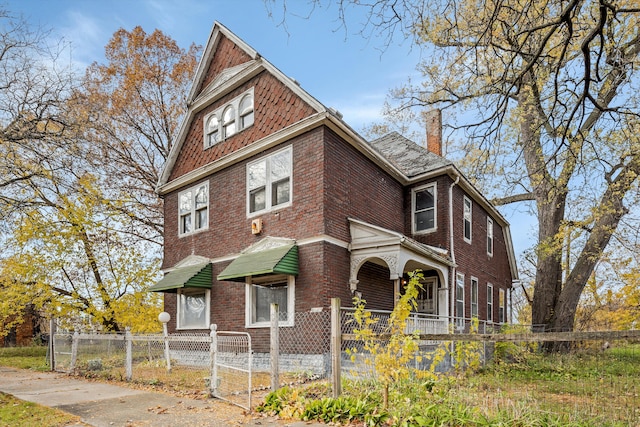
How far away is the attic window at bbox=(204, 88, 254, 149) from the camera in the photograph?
13.4 m

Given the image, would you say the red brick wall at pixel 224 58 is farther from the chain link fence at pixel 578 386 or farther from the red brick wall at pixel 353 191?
the chain link fence at pixel 578 386

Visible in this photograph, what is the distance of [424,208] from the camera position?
47.8 feet

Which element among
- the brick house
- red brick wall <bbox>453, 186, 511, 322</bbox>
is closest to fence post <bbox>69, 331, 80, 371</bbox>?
the brick house

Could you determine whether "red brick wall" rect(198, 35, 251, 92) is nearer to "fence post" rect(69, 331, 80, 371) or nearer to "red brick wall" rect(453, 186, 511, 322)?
"red brick wall" rect(453, 186, 511, 322)

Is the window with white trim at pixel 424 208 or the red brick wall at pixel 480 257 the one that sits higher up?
the window with white trim at pixel 424 208

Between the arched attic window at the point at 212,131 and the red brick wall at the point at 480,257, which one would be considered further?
the red brick wall at the point at 480,257

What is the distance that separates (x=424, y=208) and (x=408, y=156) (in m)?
2.41

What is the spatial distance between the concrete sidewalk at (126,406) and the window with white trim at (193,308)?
12.7 ft

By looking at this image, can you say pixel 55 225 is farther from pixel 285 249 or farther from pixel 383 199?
pixel 383 199

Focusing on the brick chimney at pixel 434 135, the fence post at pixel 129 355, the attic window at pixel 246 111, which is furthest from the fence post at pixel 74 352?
the brick chimney at pixel 434 135

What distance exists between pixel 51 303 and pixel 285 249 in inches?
387

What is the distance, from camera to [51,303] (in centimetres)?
1569

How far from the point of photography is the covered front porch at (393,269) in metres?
10.9

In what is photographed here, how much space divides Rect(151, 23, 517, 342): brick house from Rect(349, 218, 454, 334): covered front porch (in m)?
0.04
